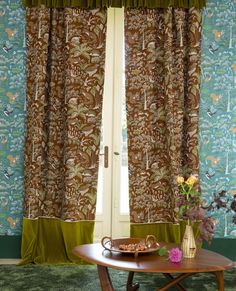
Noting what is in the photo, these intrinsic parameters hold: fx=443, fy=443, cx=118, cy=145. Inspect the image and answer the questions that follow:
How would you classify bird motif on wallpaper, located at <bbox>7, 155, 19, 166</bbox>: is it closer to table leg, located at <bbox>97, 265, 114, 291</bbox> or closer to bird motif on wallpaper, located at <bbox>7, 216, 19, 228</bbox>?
bird motif on wallpaper, located at <bbox>7, 216, 19, 228</bbox>

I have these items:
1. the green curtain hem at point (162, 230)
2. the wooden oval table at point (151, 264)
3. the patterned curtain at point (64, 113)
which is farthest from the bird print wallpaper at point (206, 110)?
the wooden oval table at point (151, 264)

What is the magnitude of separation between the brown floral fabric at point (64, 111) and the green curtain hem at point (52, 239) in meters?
0.08

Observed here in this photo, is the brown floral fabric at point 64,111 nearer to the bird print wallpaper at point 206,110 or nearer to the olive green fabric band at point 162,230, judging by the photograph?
the bird print wallpaper at point 206,110

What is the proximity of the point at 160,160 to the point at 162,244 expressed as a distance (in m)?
1.35

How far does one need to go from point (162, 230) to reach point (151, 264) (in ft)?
5.88

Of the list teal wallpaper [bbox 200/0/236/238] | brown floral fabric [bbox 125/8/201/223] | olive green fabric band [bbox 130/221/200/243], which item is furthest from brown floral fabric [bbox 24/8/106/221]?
teal wallpaper [bbox 200/0/236/238]

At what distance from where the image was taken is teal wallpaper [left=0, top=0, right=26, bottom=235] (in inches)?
174

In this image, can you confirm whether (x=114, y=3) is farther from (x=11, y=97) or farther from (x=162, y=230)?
(x=162, y=230)

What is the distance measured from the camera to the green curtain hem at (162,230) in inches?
170

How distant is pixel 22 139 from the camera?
14.6 ft

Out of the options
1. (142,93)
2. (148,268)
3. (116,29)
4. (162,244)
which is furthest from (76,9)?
(148,268)

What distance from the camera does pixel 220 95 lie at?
177 inches

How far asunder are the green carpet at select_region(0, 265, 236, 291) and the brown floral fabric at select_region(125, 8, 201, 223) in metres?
0.70

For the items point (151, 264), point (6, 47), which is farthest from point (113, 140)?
point (151, 264)
